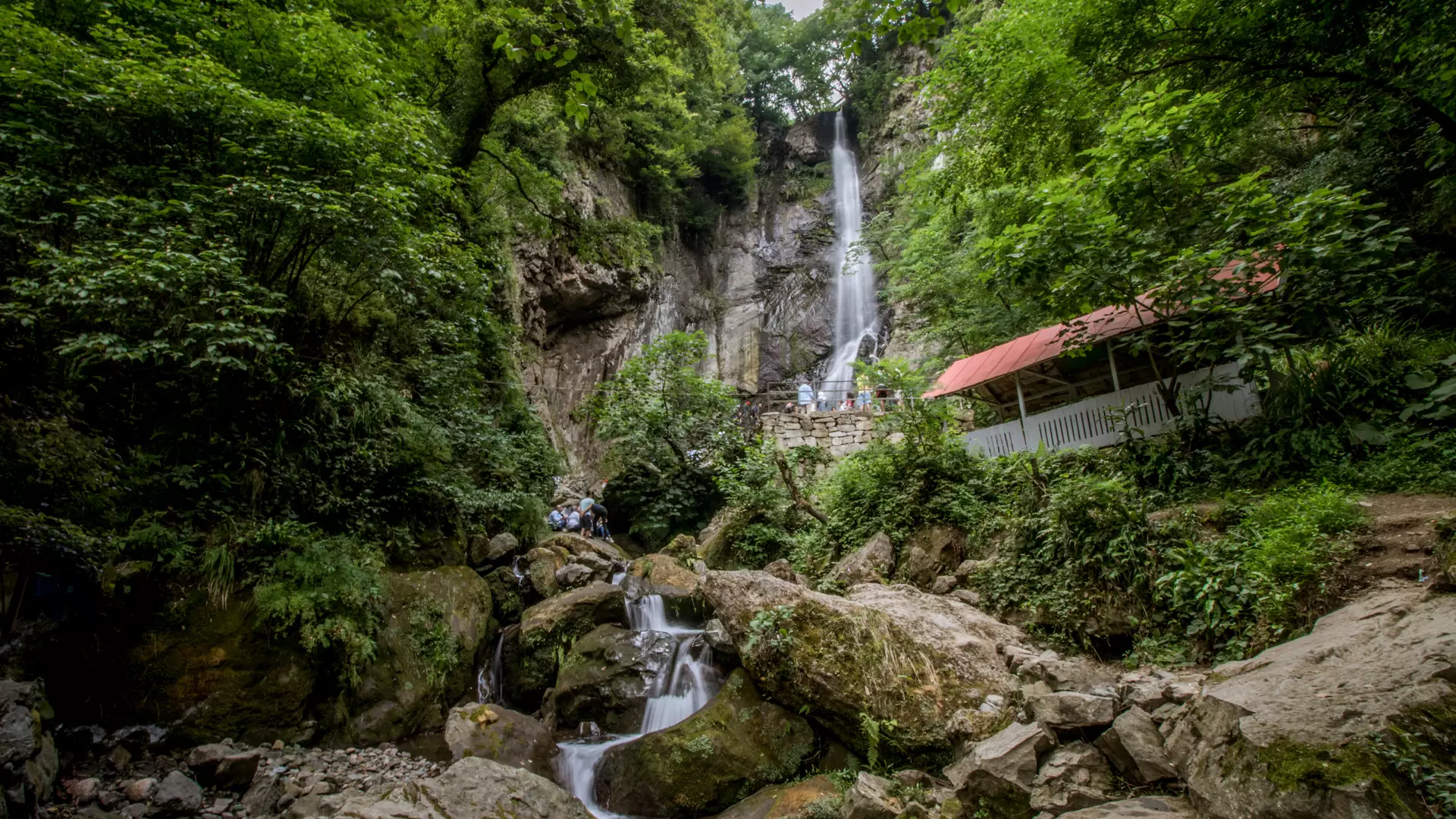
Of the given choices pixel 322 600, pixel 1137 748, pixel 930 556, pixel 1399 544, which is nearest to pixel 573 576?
pixel 322 600

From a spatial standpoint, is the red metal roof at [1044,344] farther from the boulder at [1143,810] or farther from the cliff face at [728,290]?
the cliff face at [728,290]

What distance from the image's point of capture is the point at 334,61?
6812 millimetres

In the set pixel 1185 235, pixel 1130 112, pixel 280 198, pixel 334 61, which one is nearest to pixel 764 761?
pixel 280 198

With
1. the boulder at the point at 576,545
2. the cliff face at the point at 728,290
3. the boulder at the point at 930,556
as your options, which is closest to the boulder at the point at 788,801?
the boulder at the point at 930,556

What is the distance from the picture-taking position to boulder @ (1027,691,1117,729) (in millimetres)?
3646

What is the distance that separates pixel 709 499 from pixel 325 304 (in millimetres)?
9037

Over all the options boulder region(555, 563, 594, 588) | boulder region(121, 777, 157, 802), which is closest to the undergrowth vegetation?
boulder region(555, 563, 594, 588)

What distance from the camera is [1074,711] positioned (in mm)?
3721

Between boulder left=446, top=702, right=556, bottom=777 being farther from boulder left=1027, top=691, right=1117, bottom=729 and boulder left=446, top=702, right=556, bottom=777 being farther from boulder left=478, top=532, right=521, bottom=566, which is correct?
boulder left=1027, top=691, right=1117, bottom=729

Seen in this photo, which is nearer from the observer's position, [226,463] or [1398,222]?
[226,463]

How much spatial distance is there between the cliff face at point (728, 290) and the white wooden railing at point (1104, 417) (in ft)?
37.4

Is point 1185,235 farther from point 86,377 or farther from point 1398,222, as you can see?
point 86,377

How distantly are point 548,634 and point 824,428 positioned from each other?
1153cm

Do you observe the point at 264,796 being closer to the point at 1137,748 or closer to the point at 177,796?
the point at 177,796
